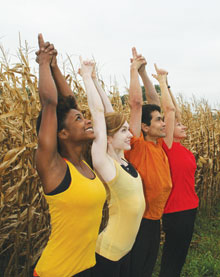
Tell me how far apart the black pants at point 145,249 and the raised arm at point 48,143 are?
3.46 feet

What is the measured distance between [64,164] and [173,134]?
1.68 m

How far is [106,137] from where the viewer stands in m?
2.09

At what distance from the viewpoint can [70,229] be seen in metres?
1.64

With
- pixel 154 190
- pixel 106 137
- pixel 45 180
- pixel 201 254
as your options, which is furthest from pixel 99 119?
pixel 201 254

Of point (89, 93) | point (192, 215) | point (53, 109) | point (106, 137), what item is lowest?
point (192, 215)

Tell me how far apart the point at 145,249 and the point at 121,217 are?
1.67ft

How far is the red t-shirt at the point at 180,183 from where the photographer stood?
2.87 meters

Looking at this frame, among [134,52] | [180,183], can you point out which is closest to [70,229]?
[180,183]

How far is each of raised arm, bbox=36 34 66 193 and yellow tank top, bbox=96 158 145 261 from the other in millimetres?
487

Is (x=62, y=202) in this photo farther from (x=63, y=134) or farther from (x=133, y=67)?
(x=133, y=67)

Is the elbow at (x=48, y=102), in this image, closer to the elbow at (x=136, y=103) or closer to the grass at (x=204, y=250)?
the elbow at (x=136, y=103)

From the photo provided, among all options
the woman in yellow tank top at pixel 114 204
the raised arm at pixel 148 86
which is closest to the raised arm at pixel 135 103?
the raised arm at pixel 148 86

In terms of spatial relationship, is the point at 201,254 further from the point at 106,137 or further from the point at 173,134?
the point at 106,137

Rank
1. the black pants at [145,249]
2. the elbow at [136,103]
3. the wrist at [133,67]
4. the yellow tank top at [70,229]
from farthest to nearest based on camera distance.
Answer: the wrist at [133,67] < the elbow at [136,103] < the black pants at [145,249] < the yellow tank top at [70,229]
